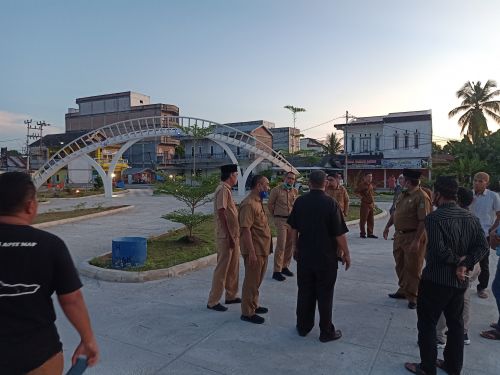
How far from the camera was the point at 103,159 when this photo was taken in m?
50.8

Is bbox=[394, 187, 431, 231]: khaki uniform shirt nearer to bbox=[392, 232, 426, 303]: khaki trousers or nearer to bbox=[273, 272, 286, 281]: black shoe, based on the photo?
bbox=[392, 232, 426, 303]: khaki trousers

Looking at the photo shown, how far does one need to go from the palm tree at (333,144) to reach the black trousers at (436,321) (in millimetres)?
44156

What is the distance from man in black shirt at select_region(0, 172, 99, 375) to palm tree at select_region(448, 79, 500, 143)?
127 feet

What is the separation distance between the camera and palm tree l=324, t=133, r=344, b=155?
46.6 metres

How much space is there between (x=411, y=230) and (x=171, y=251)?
499 centimetres

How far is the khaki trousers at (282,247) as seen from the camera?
666 cm

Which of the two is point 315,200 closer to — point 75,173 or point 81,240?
point 81,240

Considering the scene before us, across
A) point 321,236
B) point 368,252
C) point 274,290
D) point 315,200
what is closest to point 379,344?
point 321,236

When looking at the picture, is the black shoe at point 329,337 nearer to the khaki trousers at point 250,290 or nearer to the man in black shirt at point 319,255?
the man in black shirt at point 319,255

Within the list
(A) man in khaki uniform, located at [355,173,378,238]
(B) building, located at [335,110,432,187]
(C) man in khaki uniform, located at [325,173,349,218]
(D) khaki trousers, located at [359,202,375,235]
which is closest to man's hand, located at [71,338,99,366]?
(C) man in khaki uniform, located at [325,173,349,218]

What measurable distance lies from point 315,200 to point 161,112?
60.7m

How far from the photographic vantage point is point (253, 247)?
4801 mm

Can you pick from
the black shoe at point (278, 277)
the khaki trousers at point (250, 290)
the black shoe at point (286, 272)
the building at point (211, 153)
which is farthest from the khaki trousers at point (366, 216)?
the building at point (211, 153)

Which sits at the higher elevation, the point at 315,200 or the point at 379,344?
the point at 315,200
